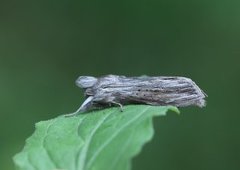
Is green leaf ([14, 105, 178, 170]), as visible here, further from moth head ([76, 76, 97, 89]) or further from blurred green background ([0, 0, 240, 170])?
blurred green background ([0, 0, 240, 170])

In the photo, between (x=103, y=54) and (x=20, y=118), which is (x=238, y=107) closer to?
(x=103, y=54)

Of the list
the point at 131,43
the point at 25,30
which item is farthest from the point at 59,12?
the point at 131,43

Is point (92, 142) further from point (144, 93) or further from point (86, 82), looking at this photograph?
point (86, 82)

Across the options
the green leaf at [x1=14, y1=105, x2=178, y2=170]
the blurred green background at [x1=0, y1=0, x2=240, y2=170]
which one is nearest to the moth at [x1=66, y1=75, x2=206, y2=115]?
the green leaf at [x1=14, y1=105, x2=178, y2=170]

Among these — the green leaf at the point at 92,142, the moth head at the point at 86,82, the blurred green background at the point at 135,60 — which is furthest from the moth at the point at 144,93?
the blurred green background at the point at 135,60

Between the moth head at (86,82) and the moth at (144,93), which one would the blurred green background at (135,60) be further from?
the moth at (144,93)

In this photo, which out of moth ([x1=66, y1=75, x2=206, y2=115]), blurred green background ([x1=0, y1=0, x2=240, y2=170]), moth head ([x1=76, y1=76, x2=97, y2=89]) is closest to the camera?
moth ([x1=66, y1=75, x2=206, y2=115])
